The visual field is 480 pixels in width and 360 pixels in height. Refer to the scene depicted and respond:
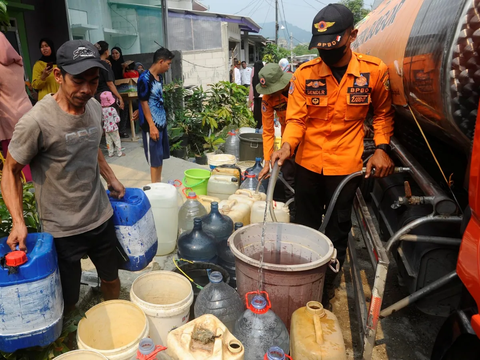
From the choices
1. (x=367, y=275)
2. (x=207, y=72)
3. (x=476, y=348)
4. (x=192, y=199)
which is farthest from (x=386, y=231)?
(x=207, y=72)

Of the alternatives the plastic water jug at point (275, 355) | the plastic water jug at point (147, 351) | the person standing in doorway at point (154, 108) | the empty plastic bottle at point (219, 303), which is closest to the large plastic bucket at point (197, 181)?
the person standing in doorway at point (154, 108)

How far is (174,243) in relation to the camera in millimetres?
4074

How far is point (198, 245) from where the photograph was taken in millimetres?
3365

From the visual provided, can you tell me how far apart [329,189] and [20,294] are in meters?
2.35

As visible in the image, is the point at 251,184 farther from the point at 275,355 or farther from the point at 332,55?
the point at 275,355

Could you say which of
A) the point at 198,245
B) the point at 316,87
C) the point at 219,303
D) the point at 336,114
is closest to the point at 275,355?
the point at 219,303

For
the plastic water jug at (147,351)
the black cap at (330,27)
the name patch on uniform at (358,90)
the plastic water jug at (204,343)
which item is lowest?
the plastic water jug at (204,343)

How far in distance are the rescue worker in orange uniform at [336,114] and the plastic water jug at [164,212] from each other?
4.74 ft

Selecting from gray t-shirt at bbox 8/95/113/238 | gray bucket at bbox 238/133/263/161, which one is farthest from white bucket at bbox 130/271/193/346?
gray bucket at bbox 238/133/263/161

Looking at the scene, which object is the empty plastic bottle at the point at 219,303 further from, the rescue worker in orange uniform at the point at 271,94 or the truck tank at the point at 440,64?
the rescue worker in orange uniform at the point at 271,94

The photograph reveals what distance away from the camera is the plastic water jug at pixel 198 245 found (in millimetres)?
3367

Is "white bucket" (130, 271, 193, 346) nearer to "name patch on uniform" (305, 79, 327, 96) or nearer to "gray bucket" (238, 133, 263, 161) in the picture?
"name patch on uniform" (305, 79, 327, 96)

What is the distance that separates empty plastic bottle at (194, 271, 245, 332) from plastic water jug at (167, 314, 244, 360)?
475mm

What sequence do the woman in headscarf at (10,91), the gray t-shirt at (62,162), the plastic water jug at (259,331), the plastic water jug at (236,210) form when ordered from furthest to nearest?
the woman in headscarf at (10,91)
the plastic water jug at (236,210)
the plastic water jug at (259,331)
the gray t-shirt at (62,162)
